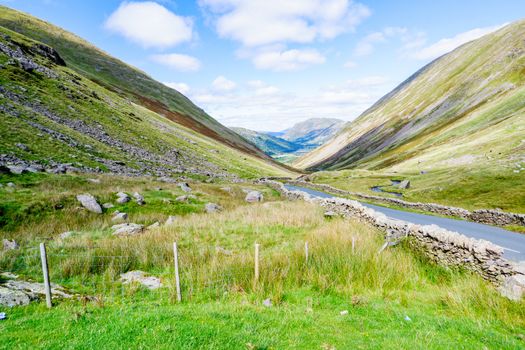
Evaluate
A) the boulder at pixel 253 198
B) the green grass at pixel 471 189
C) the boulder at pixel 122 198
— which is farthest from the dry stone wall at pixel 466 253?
the green grass at pixel 471 189

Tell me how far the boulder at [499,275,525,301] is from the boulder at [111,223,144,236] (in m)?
15.9

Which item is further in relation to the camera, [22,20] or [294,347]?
[22,20]

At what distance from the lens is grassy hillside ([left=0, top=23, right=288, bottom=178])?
103 feet

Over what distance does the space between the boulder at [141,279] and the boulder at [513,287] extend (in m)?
11.2

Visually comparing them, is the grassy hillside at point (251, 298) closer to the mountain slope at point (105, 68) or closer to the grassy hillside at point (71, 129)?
the grassy hillside at point (71, 129)

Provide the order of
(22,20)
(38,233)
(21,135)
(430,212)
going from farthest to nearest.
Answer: (22,20) < (430,212) < (21,135) < (38,233)

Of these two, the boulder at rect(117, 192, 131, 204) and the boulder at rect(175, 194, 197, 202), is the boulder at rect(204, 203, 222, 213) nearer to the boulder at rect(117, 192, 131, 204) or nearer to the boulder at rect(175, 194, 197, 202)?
the boulder at rect(175, 194, 197, 202)

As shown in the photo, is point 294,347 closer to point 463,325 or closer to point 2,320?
point 463,325

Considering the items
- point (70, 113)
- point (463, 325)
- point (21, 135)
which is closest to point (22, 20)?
→ point (70, 113)

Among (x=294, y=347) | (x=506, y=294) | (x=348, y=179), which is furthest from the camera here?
(x=348, y=179)

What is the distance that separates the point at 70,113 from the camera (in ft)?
146

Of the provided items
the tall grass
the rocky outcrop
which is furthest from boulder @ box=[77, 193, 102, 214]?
the rocky outcrop

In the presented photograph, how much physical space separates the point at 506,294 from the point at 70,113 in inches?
2107

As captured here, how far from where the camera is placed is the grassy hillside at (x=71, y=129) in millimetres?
31250
